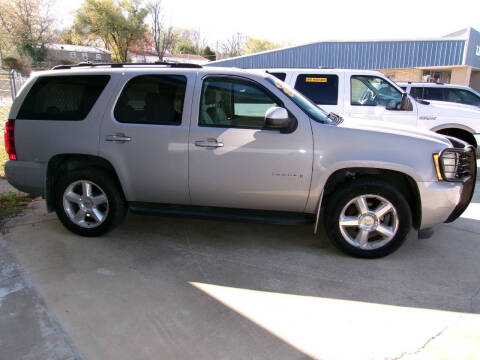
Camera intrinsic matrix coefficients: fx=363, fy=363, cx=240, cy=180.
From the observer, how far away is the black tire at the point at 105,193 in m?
4.11

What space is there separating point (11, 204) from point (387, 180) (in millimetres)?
5187

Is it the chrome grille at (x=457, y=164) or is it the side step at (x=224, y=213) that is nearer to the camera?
the chrome grille at (x=457, y=164)

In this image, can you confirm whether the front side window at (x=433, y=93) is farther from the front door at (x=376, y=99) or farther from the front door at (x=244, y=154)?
the front door at (x=244, y=154)

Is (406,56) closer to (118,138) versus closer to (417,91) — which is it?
(417,91)

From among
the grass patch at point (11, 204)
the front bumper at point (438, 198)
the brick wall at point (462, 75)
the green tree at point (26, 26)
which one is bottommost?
the grass patch at point (11, 204)

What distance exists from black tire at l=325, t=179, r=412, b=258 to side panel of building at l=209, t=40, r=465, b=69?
24.6 metres

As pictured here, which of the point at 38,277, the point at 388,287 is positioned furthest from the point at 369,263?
the point at 38,277

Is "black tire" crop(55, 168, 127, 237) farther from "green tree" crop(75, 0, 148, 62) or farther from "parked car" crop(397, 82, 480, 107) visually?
"green tree" crop(75, 0, 148, 62)

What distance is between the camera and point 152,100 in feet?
13.2

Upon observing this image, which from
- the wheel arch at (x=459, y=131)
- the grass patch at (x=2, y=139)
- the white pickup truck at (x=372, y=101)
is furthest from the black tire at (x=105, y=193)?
the wheel arch at (x=459, y=131)

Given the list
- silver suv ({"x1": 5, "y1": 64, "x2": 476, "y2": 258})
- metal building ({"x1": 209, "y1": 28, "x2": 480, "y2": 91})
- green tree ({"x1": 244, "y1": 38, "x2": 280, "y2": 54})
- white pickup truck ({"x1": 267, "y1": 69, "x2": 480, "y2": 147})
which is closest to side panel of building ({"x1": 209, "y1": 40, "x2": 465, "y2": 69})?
metal building ({"x1": 209, "y1": 28, "x2": 480, "y2": 91})

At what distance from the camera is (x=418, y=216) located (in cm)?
368

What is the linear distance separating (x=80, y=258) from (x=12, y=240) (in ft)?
3.50

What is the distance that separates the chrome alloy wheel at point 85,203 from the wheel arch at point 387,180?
8.14ft
